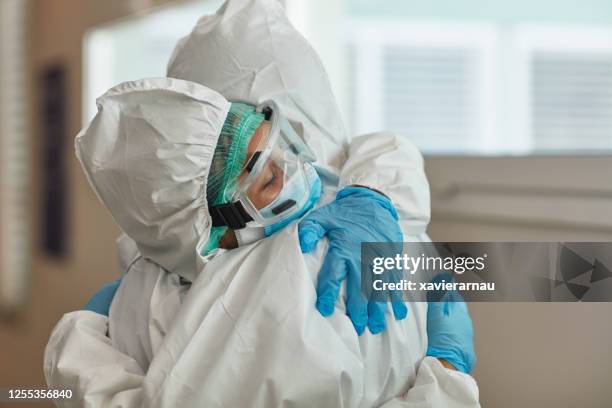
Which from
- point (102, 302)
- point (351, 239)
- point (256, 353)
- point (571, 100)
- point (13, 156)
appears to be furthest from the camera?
point (13, 156)

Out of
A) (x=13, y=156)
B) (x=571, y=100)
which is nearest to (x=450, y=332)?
(x=571, y=100)

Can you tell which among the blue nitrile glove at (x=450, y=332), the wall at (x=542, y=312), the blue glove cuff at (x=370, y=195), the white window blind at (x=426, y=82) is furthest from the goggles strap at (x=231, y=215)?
the white window blind at (x=426, y=82)

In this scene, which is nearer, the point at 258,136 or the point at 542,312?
the point at 258,136

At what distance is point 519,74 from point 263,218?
1.06 m

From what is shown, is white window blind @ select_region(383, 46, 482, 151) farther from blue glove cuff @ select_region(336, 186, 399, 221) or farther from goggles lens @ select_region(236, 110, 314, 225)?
goggles lens @ select_region(236, 110, 314, 225)

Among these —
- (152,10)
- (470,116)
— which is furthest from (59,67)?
(470,116)

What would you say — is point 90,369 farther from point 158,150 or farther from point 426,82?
point 426,82

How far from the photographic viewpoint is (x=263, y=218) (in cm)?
105

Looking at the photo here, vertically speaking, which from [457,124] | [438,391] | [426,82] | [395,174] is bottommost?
[438,391]

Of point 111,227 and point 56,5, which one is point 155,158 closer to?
point 111,227

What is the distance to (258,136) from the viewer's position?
104 centimetres

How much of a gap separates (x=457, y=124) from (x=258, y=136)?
1.01 m

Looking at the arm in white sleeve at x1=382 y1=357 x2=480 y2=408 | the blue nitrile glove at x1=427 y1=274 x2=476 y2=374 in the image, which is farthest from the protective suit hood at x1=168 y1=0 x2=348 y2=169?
the arm in white sleeve at x1=382 y1=357 x2=480 y2=408

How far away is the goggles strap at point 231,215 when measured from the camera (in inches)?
40.6
